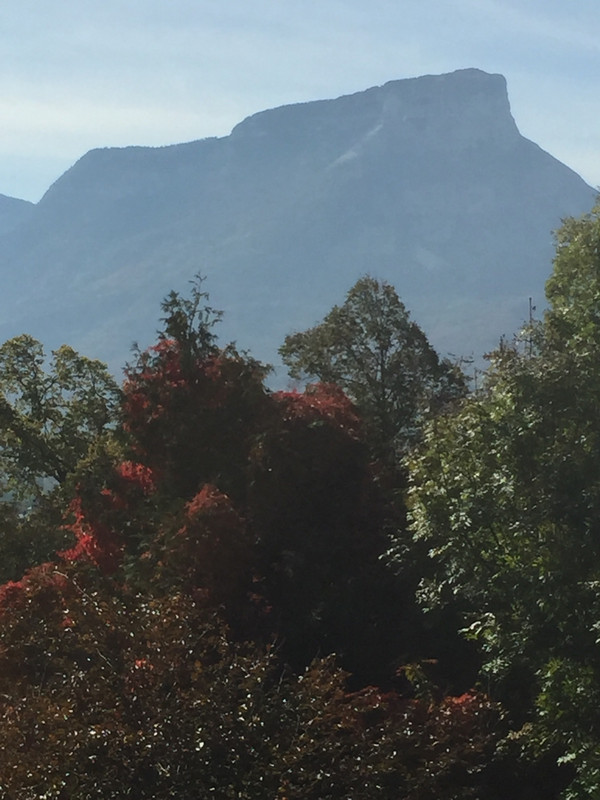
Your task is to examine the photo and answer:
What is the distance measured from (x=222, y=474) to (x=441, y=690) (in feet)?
24.6

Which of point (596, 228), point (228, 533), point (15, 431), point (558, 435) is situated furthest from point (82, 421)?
point (558, 435)

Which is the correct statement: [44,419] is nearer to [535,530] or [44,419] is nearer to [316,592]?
[316,592]

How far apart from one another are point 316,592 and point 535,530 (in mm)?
5839

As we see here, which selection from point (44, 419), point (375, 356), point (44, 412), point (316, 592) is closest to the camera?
point (316, 592)

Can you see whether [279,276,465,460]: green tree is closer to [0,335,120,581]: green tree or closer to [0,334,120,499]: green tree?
[0,335,120,581]: green tree

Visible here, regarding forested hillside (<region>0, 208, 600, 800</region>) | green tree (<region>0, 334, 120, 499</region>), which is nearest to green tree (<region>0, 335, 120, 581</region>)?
green tree (<region>0, 334, 120, 499</region>)

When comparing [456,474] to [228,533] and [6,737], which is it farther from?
[6,737]

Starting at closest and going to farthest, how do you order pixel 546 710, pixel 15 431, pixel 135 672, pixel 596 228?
1. pixel 135 672
2. pixel 546 710
3. pixel 596 228
4. pixel 15 431

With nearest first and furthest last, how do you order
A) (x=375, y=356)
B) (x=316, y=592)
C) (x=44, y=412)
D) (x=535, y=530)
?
(x=535, y=530) → (x=316, y=592) → (x=375, y=356) → (x=44, y=412)

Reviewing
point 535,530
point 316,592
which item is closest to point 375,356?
point 316,592

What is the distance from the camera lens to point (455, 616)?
2273cm

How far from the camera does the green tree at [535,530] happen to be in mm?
16578

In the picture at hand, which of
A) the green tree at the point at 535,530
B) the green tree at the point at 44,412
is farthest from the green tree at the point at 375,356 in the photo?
the green tree at the point at 535,530

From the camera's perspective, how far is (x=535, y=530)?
704 inches
